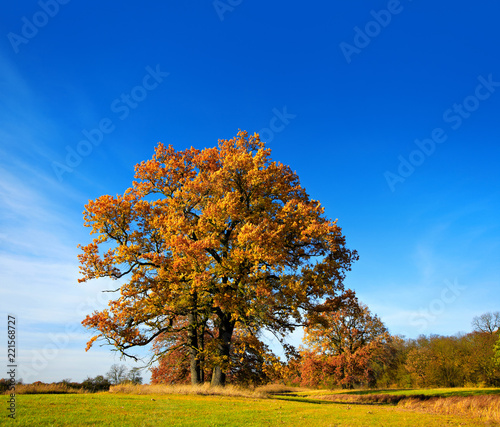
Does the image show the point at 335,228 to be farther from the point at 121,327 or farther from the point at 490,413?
the point at 121,327

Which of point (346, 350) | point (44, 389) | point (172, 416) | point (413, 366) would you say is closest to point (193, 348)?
point (44, 389)

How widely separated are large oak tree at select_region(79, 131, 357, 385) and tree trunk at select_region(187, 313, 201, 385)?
70 mm

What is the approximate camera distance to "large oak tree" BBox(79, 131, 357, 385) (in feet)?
63.7

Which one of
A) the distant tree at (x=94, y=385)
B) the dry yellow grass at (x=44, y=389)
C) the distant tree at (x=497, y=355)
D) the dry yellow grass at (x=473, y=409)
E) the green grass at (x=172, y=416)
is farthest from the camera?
the distant tree at (x=497, y=355)

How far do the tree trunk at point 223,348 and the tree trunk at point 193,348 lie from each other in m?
1.57

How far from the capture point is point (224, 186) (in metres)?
23.2

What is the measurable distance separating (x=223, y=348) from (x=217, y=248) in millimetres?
6623

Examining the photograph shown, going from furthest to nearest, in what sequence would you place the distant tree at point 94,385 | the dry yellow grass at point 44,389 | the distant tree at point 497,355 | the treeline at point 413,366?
the treeline at point 413,366 → the distant tree at point 497,355 → the distant tree at point 94,385 → the dry yellow grass at point 44,389

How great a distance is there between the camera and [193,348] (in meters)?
23.1

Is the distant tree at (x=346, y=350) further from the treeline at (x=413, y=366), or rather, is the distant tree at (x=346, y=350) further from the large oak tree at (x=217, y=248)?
the large oak tree at (x=217, y=248)

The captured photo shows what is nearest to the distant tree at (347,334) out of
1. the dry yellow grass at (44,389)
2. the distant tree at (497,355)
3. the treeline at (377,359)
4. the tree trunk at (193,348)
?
the treeline at (377,359)

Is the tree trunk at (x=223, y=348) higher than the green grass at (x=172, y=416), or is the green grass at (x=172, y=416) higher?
the tree trunk at (x=223, y=348)

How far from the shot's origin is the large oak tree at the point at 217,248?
63.7 ft

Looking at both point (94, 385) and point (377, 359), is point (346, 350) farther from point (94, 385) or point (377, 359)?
point (94, 385)
